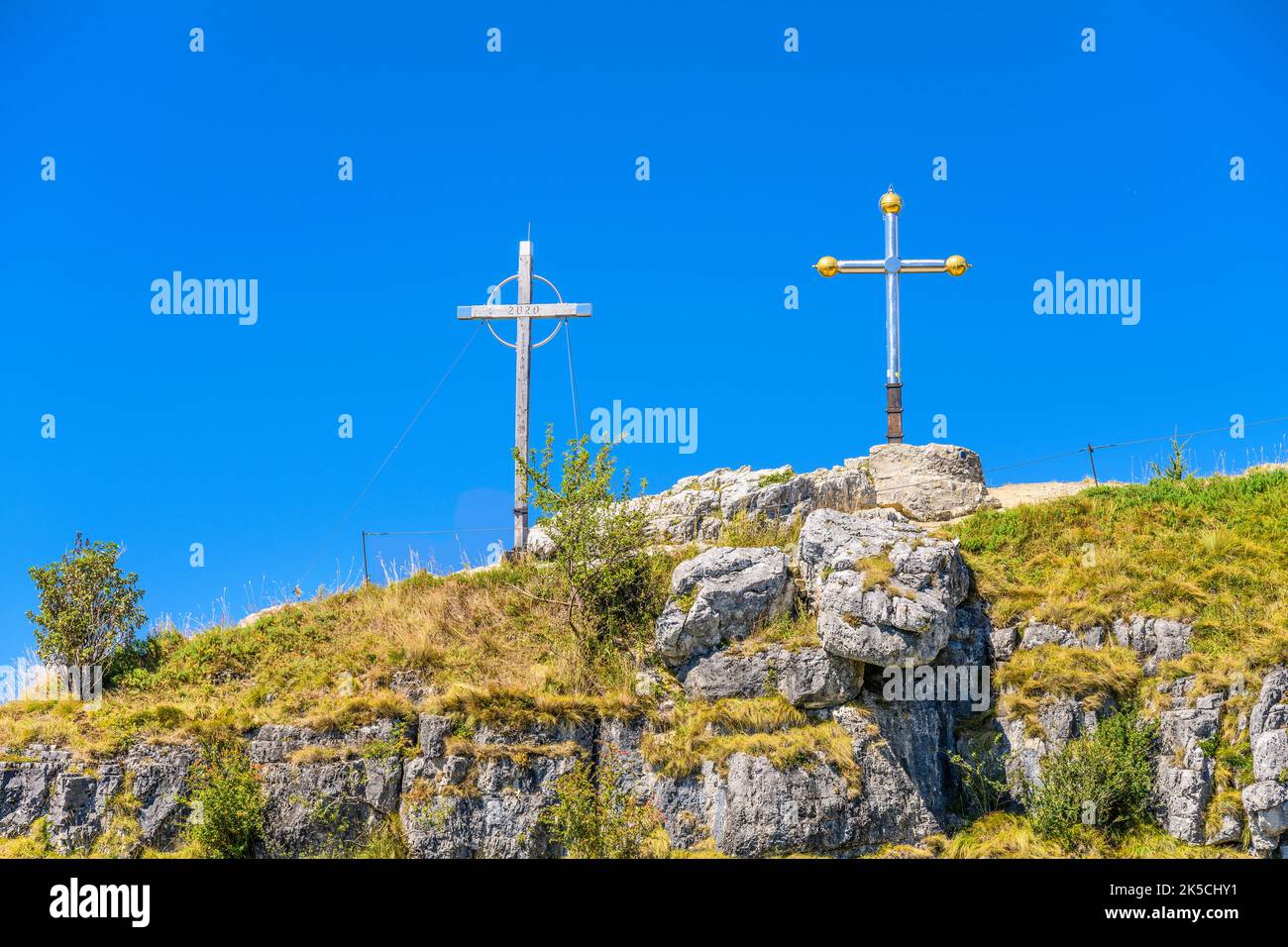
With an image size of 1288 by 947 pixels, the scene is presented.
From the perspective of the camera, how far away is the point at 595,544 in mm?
22141

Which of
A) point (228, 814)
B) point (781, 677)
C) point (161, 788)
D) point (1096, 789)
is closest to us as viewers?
point (1096, 789)

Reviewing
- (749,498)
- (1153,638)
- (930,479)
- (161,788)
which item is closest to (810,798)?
(1153,638)

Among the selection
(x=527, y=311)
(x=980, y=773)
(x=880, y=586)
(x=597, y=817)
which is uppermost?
(x=527, y=311)

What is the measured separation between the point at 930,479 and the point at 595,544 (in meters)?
8.47

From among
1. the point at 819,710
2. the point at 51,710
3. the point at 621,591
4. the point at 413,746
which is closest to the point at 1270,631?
the point at 819,710

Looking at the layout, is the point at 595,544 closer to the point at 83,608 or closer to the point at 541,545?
the point at 541,545

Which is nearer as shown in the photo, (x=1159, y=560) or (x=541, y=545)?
(x=1159, y=560)

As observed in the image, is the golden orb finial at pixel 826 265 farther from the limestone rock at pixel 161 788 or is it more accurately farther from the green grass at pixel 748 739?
the limestone rock at pixel 161 788

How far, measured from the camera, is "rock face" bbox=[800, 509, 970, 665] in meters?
18.4

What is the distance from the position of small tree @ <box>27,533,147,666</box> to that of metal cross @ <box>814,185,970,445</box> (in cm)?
1775

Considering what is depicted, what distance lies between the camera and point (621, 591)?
21953 millimetres

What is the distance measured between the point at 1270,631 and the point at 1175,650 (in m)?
1.48

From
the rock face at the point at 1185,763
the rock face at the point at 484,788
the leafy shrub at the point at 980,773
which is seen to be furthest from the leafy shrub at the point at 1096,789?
the rock face at the point at 484,788

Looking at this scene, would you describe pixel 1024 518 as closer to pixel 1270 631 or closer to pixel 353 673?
pixel 1270 631
